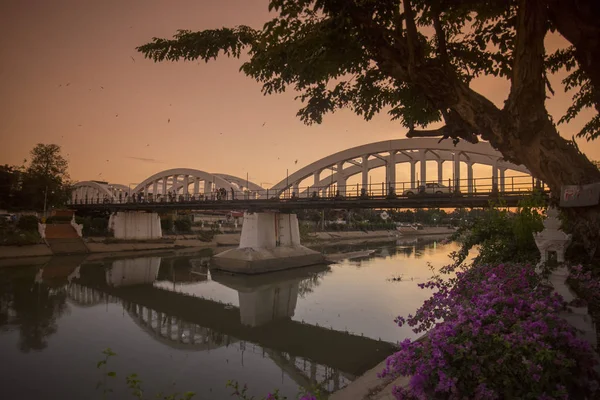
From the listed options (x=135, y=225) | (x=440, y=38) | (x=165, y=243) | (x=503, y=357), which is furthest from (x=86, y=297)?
(x=135, y=225)

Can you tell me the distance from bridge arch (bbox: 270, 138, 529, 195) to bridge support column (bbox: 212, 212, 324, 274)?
365cm

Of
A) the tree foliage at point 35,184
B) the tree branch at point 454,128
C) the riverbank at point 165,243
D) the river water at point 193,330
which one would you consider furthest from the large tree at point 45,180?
the tree branch at point 454,128

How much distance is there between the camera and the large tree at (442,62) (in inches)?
204

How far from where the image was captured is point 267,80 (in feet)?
27.4

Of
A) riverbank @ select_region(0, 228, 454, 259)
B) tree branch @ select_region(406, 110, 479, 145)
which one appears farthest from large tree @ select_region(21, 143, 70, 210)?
tree branch @ select_region(406, 110, 479, 145)

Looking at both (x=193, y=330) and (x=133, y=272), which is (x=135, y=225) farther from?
(x=193, y=330)

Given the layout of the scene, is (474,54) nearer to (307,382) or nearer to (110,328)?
(307,382)

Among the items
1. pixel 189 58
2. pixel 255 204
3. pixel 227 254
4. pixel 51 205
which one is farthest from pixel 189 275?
pixel 51 205

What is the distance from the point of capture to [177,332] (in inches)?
530

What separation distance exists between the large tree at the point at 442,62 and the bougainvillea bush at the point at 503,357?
7.21 feet

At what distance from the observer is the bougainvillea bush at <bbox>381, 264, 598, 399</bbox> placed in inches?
131

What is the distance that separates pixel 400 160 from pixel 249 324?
19474 millimetres

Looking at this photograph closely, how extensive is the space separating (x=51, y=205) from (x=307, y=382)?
56483 millimetres

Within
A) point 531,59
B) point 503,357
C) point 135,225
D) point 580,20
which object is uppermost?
point 580,20
